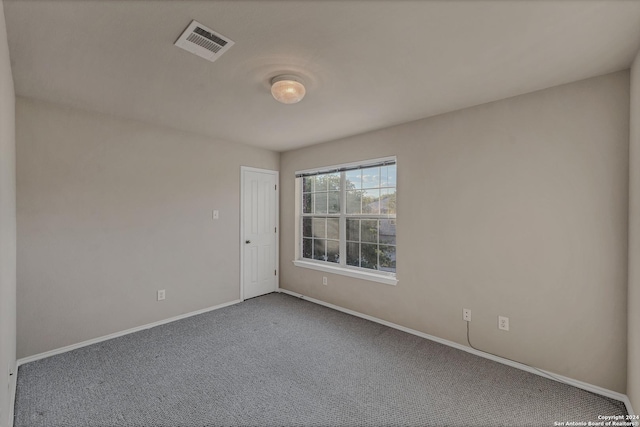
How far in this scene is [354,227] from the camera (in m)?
3.89

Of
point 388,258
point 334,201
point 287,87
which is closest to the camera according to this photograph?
point 287,87

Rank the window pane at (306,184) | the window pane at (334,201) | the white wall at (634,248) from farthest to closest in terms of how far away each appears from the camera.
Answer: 1. the window pane at (306,184)
2. the window pane at (334,201)
3. the white wall at (634,248)

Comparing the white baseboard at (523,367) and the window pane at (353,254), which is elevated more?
the window pane at (353,254)

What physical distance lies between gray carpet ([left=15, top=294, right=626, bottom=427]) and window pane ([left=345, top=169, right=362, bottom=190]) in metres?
1.85

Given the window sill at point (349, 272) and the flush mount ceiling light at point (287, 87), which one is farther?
the window sill at point (349, 272)

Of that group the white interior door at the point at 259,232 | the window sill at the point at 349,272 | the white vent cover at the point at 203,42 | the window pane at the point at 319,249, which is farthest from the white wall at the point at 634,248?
the white interior door at the point at 259,232

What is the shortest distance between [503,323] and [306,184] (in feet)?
10.1

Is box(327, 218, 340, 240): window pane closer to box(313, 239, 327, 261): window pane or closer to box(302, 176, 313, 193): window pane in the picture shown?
box(313, 239, 327, 261): window pane

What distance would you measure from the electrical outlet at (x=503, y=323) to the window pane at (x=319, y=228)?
7.79ft

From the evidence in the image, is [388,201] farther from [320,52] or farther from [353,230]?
[320,52]

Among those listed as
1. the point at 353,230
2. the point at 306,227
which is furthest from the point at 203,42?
the point at 306,227

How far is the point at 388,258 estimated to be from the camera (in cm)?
349

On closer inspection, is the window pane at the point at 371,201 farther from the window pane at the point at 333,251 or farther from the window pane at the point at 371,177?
the window pane at the point at 333,251

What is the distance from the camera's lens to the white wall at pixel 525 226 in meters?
2.08
